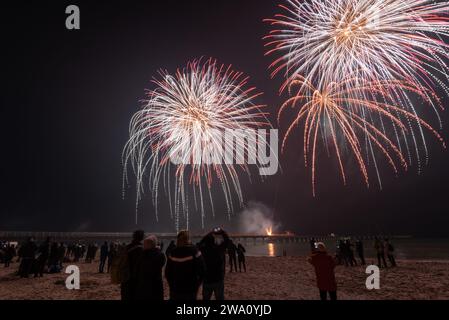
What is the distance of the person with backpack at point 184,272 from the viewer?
5266 mm

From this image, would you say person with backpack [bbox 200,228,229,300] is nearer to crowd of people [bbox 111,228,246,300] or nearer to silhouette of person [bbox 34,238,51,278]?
crowd of people [bbox 111,228,246,300]

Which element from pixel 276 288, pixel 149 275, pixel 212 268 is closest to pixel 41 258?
pixel 276 288

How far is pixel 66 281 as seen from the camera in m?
14.6

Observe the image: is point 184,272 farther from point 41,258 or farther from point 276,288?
point 41,258

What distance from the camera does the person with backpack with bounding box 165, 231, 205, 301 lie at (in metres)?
5.27

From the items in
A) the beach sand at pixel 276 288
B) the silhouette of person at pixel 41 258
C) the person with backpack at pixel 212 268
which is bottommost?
the beach sand at pixel 276 288

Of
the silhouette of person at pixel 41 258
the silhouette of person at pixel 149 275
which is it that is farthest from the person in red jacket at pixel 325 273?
the silhouette of person at pixel 41 258

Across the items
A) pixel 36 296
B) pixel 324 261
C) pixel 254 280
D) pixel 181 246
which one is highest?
pixel 181 246

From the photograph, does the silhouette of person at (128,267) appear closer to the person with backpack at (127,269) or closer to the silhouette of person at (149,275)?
the person with backpack at (127,269)

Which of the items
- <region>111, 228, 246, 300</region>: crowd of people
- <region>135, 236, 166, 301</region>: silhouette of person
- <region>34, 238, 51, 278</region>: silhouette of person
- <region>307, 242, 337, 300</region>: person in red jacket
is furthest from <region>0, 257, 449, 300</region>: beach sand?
<region>135, 236, 166, 301</region>: silhouette of person
